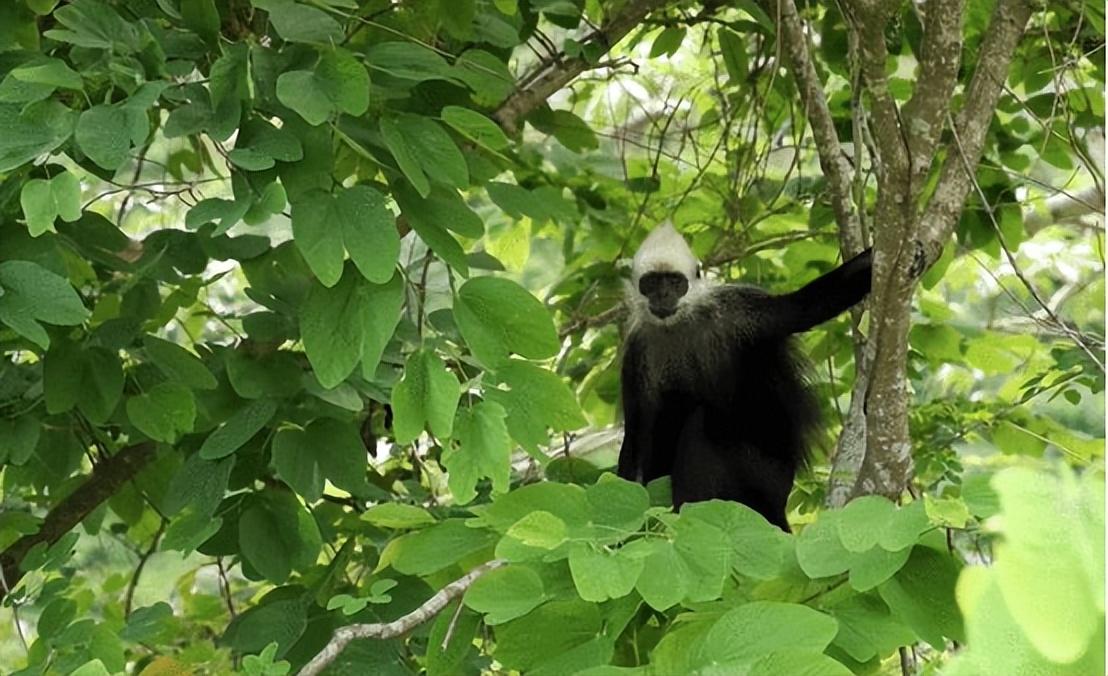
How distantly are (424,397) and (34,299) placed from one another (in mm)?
696

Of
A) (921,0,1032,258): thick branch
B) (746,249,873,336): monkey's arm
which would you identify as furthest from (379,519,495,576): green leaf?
(746,249,873,336): monkey's arm

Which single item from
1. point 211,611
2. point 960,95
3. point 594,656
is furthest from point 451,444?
point 960,95

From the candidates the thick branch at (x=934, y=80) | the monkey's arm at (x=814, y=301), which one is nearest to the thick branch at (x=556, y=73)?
the monkey's arm at (x=814, y=301)

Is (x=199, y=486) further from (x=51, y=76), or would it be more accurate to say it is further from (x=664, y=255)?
(x=664, y=255)

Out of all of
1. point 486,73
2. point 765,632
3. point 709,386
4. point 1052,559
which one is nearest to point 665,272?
point 709,386

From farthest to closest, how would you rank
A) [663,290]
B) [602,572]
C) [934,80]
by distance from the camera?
[663,290]
[934,80]
[602,572]

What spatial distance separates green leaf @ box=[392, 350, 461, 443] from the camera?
75.2 inches

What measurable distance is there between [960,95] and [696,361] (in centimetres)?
105

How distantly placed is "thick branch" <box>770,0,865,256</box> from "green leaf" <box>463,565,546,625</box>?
1732mm

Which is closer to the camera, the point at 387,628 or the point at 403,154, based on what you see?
the point at 387,628

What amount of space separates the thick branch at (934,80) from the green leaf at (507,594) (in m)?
1.23

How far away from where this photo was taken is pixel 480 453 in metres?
1.94

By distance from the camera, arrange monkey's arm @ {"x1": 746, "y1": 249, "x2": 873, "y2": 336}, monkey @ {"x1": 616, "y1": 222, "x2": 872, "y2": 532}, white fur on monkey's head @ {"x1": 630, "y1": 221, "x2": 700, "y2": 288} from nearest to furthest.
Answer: monkey's arm @ {"x1": 746, "y1": 249, "x2": 873, "y2": 336}, monkey @ {"x1": 616, "y1": 222, "x2": 872, "y2": 532}, white fur on monkey's head @ {"x1": 630, "y1": 221, "x2": 700, "y2": 288}

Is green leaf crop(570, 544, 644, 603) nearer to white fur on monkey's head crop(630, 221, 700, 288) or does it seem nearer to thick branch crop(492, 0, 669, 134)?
thick branch crop(492, 0, 669, 134)
